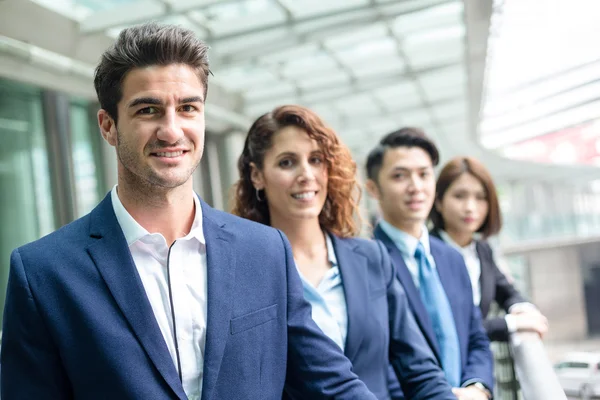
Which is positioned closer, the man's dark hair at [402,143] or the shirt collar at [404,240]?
the shirt collar at [404,240]

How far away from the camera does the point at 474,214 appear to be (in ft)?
10.1

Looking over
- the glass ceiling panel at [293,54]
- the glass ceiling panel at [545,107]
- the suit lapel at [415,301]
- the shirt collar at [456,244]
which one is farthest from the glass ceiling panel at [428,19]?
the suit lapel at [415,301]

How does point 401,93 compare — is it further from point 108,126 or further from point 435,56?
point 108,126

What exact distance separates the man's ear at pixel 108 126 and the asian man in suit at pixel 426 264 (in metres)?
1.22

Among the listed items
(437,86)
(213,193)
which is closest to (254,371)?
(213,193)

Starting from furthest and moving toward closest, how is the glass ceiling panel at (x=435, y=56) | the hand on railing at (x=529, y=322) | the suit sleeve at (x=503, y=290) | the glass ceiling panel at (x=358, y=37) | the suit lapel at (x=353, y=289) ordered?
the glass ceiling panel at (x=435, y=56) → the glass ceiling panel at (x=358, y=37) → the suit sleeve at (x=503, y=290) → the hand on railing at (x=529, y=322) → the suit lapel at (x=353, y=289)

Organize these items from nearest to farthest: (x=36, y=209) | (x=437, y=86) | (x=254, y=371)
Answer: (x=254, y=371) → (x=36, y=209) → (x=437, y=86)

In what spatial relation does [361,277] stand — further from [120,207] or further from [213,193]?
[213,193]

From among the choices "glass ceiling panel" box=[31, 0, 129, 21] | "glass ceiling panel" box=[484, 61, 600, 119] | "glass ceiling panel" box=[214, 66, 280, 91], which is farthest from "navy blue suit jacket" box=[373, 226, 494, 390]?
"glass ceiling panel" box=[214, 66, 280, 91]

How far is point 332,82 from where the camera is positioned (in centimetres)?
1078

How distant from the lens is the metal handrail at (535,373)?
5.57 feet

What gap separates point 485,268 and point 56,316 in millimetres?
2274

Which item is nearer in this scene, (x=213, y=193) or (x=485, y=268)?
(x=485, y=268)

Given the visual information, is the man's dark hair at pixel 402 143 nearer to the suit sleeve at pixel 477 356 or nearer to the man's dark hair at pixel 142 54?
the suit sleeve at pixel 477 356
